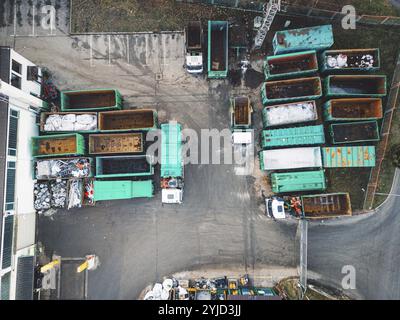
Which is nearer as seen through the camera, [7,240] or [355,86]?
[7,240]

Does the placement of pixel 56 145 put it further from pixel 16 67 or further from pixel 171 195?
pixel 171 195

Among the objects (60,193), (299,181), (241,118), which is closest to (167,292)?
(60,193)

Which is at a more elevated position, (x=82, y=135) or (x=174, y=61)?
(x=174, y=61)

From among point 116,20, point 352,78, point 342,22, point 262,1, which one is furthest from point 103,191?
point 342,22

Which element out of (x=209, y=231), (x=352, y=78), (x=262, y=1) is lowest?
(x=209, y=231)

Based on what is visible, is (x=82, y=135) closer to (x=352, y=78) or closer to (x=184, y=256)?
(x=184, y=256)

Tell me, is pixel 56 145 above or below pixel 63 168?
above
